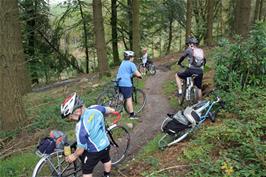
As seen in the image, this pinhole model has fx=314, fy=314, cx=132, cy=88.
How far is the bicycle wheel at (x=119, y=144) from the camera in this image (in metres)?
6.98

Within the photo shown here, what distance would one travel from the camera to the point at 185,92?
9.91m

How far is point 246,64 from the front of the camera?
8.92m

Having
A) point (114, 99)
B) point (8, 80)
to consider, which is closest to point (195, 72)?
point (114, 99)

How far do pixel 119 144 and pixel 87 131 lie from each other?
8.59 ft

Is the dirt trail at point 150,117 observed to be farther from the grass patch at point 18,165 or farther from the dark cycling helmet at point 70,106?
the dark cycling helmet at point 70,106

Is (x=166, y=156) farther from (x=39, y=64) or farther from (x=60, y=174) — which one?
(x=39, y=64)

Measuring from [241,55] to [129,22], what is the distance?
18268 millimetres

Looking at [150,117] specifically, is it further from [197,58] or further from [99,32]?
[99,32]

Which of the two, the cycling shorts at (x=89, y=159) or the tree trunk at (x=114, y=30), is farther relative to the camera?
the tree trunk at (x=114, y=30)

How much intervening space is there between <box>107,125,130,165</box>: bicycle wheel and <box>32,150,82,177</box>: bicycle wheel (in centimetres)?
118

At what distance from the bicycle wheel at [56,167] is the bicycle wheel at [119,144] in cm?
118

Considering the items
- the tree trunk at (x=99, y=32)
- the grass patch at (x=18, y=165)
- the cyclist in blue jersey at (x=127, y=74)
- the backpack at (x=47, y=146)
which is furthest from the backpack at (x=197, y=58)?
the tree trunk at (x=99, y=32)

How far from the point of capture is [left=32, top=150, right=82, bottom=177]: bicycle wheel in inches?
208

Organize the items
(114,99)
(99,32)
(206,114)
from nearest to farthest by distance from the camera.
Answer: (206,114) < (114,99) < (99,32)
